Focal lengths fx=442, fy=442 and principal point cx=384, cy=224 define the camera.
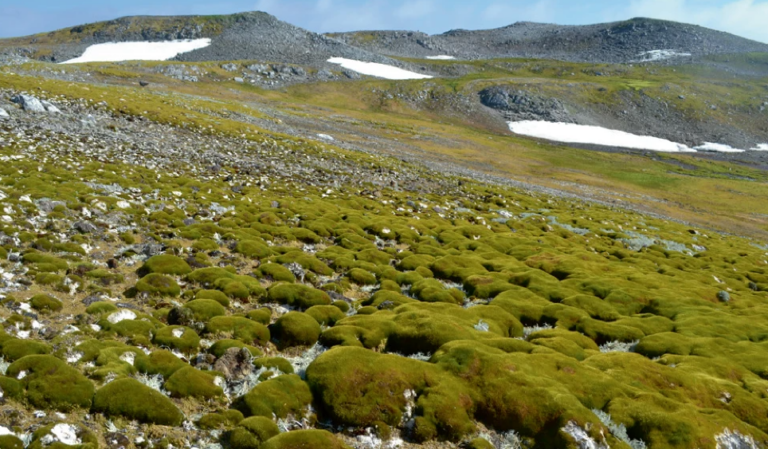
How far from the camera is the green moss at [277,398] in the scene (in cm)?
1090

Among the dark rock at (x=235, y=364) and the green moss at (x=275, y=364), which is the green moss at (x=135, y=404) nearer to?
the dark rock at (x=235, y=364)

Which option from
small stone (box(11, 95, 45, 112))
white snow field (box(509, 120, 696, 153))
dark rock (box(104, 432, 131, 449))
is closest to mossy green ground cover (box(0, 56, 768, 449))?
dark rock (box(104, 432, 131, 449))

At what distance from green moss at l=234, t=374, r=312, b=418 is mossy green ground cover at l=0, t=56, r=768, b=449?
0.17 ft

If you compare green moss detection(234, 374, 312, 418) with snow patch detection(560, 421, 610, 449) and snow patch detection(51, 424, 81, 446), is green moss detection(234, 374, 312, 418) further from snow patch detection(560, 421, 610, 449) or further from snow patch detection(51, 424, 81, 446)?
snow patch detection(560, 421, 610, 449)

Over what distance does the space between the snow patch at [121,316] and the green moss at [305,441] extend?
285 inches

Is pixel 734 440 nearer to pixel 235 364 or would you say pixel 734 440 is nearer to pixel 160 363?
pixel 235 364

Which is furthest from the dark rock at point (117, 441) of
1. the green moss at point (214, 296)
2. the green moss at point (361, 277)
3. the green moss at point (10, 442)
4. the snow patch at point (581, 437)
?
the green moss at point (361, 277)

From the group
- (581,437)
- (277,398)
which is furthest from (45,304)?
(581,437)

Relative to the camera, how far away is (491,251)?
32.9m

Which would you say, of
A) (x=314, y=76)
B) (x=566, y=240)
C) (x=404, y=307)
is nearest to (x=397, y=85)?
(x=314, y=76)

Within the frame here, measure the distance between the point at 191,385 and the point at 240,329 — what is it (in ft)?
11.5

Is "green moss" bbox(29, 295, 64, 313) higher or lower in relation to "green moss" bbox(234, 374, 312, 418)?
higher

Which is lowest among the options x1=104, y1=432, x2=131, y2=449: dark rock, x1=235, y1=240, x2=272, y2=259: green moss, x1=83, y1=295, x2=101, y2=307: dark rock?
x1=104, y1=432, x2=131, y2=449: dark rock

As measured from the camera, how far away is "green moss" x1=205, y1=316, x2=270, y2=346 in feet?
47.4
